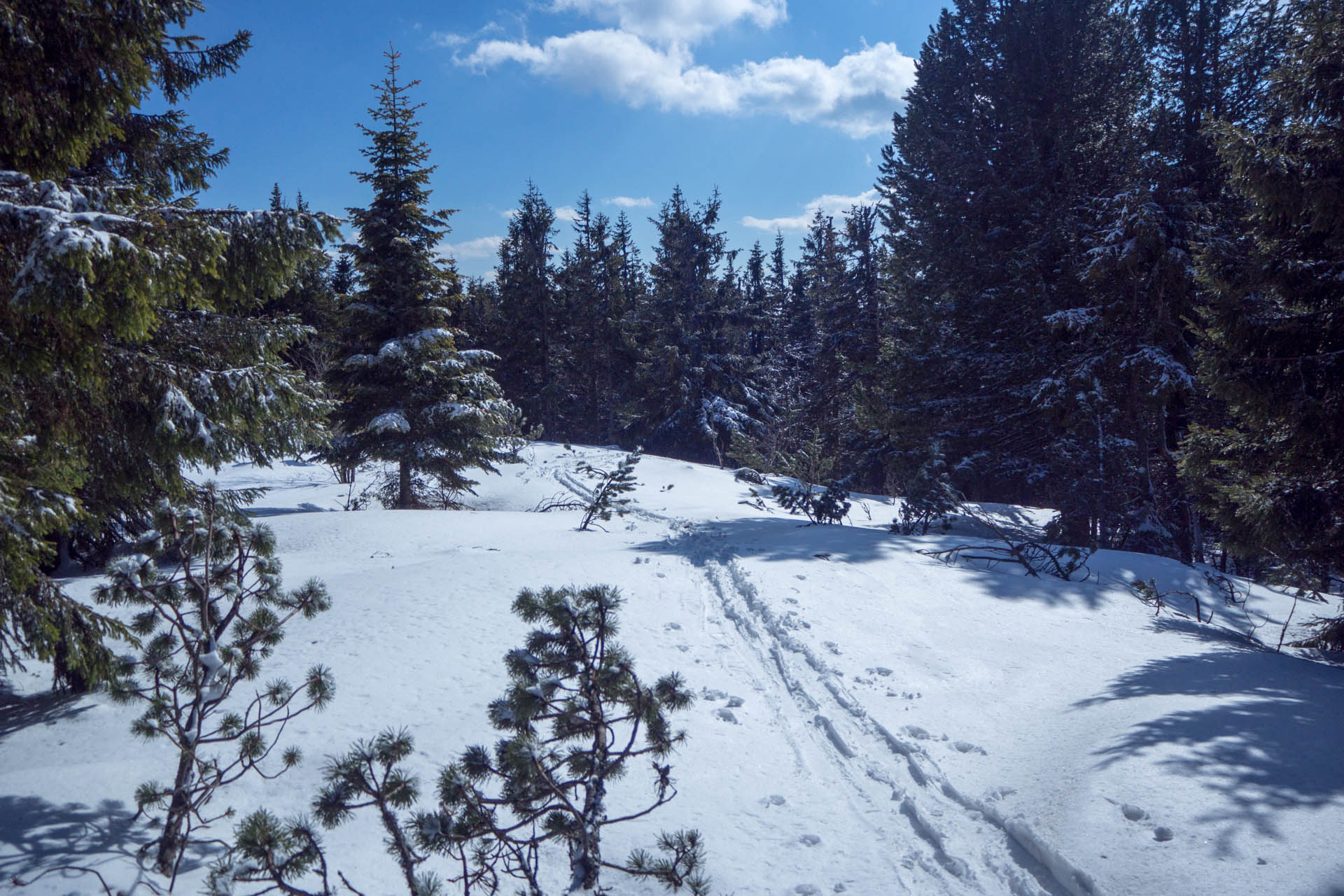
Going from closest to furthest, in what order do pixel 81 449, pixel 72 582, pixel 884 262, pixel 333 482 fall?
1. pixel 81 449
2. pixel 72 582
3. pixel 884 262
4. pixel 333 482

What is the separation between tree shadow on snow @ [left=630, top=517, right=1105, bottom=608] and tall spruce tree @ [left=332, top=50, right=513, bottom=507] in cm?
631

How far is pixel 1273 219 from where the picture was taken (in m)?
7.14

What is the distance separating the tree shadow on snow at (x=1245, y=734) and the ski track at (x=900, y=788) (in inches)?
29.9

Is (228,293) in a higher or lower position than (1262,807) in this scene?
higher

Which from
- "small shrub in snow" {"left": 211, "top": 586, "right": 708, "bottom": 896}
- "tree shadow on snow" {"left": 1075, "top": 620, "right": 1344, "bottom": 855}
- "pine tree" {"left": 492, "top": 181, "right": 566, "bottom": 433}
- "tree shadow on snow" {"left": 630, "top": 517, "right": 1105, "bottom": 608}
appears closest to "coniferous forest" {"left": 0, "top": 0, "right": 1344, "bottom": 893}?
"small shrub in snow" {"left": 211, "top": 586, "right": 708, "bottom": 896}

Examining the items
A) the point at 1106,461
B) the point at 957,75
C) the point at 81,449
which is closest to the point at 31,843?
the point at 81,449

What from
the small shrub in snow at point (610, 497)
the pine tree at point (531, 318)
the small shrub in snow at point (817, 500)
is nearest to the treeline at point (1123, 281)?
the small shrub in snow at point (817, 500)

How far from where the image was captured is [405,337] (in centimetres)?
1504

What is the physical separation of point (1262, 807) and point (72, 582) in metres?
10.9

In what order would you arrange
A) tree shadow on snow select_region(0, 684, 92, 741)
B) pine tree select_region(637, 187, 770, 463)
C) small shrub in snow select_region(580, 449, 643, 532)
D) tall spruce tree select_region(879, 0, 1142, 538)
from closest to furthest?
tree shadow on snow select_region(0, 684, 92, 741), small shrub in snow select_region(580, 449, 643, 532), tall spruce tree select_region(879, 0, 1142, 538), pine tree select_region(637, 187, 770, 463)

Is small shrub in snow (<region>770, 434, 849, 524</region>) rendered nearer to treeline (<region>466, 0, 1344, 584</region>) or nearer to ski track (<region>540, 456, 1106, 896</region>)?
treeline (<region>466, 0, 1344, 584</region>)

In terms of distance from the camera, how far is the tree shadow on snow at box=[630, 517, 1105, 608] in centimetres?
790

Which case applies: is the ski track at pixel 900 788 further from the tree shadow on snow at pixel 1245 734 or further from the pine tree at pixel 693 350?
the pine tree at pixel 693 350

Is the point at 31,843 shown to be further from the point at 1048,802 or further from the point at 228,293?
the point at 1048,802
